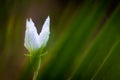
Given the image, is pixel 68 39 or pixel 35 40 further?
pixel 68 39

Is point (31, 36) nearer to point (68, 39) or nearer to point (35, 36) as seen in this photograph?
point (35, 36)

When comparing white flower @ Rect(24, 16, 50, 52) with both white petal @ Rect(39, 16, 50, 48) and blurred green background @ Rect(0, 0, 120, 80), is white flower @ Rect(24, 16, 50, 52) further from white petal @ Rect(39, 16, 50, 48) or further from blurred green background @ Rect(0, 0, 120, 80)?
blurred green background @ Rect(0, 0, 120, 80)

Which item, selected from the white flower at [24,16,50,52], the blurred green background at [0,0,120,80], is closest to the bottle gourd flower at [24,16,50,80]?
the white flower at [24,16,50,52]

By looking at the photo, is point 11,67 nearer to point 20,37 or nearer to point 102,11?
point 20,37

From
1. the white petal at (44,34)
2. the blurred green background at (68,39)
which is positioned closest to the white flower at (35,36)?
the white petal at (44,34)

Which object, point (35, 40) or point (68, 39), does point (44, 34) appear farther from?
point (68, 39)

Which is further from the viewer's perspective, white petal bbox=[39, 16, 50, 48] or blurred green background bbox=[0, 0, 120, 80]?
blurred green background bbox=[0, 0, 120, 80]

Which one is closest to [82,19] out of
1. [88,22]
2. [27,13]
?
[88,22]

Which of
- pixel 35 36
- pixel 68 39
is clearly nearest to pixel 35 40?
pixel 35 36
